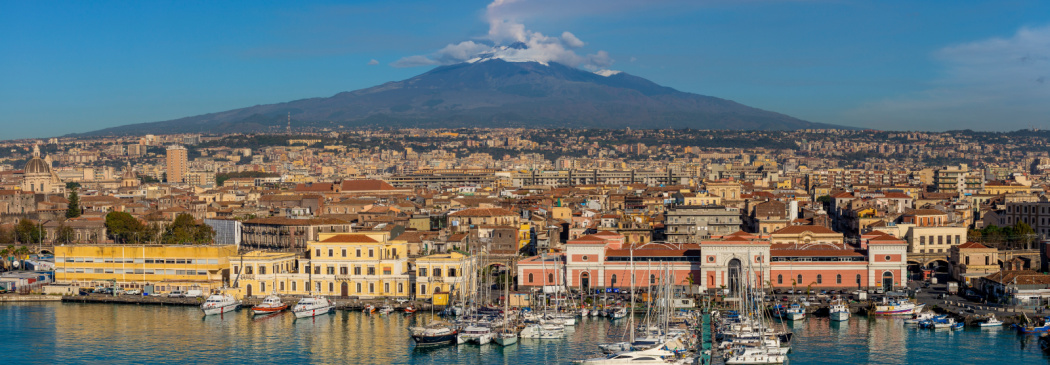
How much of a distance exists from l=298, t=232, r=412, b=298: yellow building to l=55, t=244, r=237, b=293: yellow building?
8.81 ft

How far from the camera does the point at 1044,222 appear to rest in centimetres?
3956

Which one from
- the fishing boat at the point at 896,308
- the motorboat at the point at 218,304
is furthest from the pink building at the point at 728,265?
the motorboat at the point at 218,304

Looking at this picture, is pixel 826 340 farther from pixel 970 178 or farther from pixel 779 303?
pixel 970 178

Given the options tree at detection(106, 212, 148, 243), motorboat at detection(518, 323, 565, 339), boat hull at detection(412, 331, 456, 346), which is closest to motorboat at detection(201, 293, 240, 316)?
boat hull at detection(412, 331, 456, 346)

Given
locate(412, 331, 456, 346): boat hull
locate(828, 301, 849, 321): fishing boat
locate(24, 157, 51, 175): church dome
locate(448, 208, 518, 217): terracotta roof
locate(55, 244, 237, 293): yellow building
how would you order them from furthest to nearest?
locate(24, 157, 51, 175): church dome < locate(448, 208, 518, 217): terracotta roof < locate(55, 244, 237, 293): yellow building < locate(828, 301, 849, 321): fishing boat < locate(412, 331, 456, 346): boat hull

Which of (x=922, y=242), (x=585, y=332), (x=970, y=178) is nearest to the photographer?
(x=585, y=332)

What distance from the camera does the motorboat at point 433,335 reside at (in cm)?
2461

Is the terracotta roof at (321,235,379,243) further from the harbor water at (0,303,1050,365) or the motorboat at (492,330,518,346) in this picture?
the motorboat at (492,330,518,346)

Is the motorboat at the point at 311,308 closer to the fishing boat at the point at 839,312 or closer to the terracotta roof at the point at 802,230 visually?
the fishing boat at the point at 839,312

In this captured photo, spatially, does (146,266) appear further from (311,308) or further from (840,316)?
(840,316)

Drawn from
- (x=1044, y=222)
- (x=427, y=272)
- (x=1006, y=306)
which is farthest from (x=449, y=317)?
(x=1044, y=222)

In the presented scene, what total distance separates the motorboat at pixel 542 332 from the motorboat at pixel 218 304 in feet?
28.5

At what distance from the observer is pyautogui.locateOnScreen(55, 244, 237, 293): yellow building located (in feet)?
107

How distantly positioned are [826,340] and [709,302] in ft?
15.0
